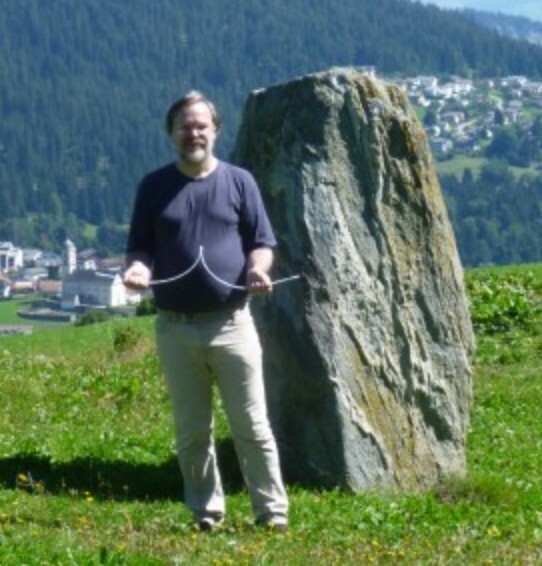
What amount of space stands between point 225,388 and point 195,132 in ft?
4.65

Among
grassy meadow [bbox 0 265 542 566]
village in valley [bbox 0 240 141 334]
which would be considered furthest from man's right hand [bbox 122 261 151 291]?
village in valley [bbox 0 240 141 334]

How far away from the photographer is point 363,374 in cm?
1149

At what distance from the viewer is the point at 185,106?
9602 millimetres

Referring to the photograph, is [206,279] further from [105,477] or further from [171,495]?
[105,477]

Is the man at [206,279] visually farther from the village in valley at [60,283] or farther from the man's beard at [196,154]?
the village in valley at [60,283]

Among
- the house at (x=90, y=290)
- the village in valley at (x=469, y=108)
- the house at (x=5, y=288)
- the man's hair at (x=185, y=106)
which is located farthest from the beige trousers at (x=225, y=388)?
the village in valley at (x=469, y=108)

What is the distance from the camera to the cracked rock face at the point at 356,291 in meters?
11.4

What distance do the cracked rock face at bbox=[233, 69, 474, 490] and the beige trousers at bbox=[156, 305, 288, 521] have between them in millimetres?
1596

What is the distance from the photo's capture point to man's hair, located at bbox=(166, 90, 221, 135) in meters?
9.60

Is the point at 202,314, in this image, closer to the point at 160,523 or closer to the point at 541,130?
the point at 160,523

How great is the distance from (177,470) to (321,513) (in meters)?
1.81

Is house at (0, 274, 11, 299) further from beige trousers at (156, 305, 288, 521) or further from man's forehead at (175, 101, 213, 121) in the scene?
man's forehead at (175, 101, 213, 121)

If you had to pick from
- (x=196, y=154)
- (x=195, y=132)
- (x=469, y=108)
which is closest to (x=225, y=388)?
(x=196, y=154)

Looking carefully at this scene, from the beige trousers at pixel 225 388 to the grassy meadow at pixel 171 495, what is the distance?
0.29 m
